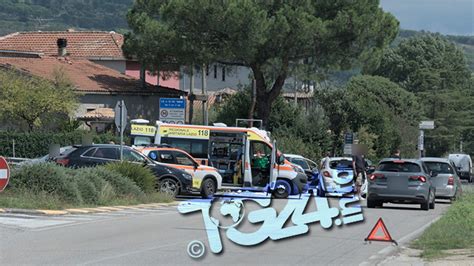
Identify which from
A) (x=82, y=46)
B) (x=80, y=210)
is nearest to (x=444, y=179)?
(x=80, y=210)

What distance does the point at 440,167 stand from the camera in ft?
98.1

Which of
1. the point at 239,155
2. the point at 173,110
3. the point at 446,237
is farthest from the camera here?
the point at 173,110

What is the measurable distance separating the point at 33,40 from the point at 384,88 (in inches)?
1528

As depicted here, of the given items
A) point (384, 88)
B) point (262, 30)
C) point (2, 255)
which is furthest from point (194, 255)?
point (384, 88)

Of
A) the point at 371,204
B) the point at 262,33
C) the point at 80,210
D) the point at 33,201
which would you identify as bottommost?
the point at 371,204

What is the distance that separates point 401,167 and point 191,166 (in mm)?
6948

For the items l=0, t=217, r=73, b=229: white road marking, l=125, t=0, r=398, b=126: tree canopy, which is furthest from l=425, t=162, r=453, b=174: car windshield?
l=0, t=217, r=73, b=229: white road marking

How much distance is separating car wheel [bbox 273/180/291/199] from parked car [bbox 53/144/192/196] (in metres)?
3.64

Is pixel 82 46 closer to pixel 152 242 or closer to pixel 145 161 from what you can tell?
pixel 145 161

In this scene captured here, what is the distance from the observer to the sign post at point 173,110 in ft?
106

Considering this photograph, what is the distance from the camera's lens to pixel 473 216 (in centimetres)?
2002

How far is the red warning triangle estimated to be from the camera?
14.8 meters

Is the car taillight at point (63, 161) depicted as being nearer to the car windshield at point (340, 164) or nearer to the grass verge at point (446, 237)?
the car windshield at point (340, 164)

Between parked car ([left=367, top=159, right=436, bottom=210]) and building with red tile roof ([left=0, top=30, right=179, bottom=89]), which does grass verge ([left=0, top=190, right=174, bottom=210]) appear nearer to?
parked car ([left=367, top=159, right=436, bottom=210])
